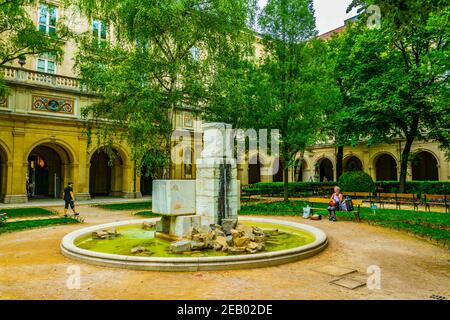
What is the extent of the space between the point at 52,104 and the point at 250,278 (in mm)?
21611

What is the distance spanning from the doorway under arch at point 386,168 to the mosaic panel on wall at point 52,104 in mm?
32183

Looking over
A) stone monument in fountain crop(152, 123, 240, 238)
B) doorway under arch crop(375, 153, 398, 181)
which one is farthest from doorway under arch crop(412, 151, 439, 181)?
stone monument in fountain crop(152, 123, 240, 238)

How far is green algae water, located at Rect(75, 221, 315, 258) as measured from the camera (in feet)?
25.3

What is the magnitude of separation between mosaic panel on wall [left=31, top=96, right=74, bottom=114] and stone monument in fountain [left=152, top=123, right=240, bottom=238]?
16.9m

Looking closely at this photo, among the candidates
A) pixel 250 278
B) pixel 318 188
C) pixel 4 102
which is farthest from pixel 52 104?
pixel 318 188

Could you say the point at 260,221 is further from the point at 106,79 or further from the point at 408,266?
the point at 106,79

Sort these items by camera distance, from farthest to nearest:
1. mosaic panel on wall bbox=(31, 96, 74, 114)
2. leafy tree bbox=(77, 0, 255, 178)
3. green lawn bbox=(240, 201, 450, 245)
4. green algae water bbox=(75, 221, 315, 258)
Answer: mosaic panel on wall bbox=(31, 96, 74, 114)
leafy tree bbox=(77, 0, 255, 178)
green lawn bbox=(240, 201, 450, 245)
green algae water bbox=(75, 221, 315, 258)

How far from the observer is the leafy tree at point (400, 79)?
1948cm

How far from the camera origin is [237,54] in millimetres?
17688

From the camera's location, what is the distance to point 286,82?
17.9m

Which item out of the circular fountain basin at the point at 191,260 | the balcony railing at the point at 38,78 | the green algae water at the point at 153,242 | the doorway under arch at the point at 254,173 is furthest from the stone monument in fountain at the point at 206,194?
the doorway under arch at the point at 254,173

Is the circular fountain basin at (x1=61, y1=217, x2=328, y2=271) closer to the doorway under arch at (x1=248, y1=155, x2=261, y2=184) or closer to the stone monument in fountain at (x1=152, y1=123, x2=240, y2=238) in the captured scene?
the stone monument in fountain at (x1=152, y1=123, x2=240, y2=238)

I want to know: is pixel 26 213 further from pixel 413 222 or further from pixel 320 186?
pixel 320 186
